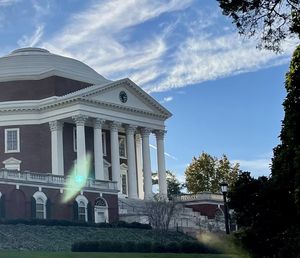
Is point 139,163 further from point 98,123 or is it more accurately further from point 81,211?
point 81,211

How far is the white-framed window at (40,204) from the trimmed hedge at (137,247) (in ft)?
60.7

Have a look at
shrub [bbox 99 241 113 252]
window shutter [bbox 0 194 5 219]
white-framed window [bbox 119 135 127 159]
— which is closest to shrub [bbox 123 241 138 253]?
shrub [bbox 99 241 113 252]

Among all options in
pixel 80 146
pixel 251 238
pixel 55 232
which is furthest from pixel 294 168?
pixel 80 146

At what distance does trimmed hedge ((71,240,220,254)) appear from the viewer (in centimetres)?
3644

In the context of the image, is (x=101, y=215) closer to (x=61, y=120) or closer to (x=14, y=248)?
(x=61, y=120)

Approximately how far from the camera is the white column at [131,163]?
78688 mm

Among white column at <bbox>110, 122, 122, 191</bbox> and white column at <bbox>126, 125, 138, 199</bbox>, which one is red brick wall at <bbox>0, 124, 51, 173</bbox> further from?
white column at <bbox>126, 125, 138, 199</bbox>

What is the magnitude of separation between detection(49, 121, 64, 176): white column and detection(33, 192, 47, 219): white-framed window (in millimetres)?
18457

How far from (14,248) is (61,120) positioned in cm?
3985

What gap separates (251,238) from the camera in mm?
22344

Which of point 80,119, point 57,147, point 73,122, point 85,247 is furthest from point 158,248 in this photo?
point 73,122

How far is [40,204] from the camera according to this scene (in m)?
55.4

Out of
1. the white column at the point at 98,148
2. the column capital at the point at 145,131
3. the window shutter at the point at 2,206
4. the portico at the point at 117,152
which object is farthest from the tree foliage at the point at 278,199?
the column capital at the point at 145,131

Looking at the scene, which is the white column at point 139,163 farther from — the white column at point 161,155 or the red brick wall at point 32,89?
the red brick wall at point 32,89
